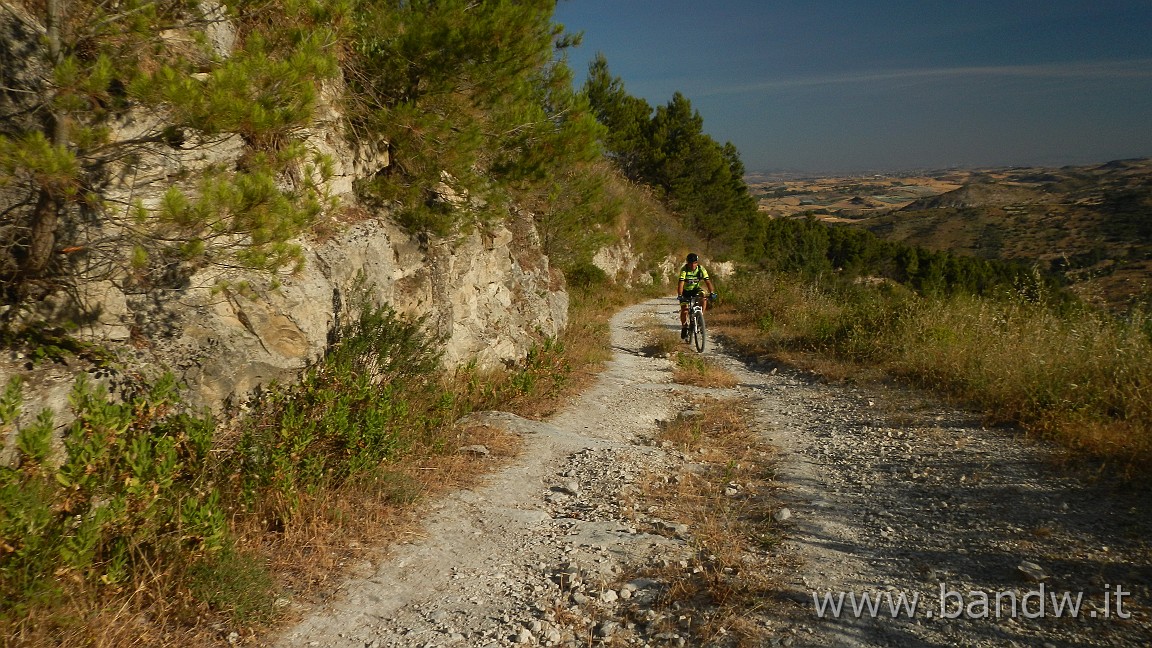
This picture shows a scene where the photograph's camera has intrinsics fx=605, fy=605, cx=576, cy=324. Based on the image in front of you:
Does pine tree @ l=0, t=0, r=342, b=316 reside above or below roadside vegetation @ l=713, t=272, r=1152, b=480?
above

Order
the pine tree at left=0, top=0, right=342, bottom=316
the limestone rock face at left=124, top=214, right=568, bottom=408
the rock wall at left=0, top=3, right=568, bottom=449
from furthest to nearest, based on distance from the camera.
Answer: the limestone rock face at left=124, top=214, right=568, bottom=408 → the rock wall at left=0, top=3, right=568, bottom=449 → the pine tree at left=0, top=0, right=342, bottom=316

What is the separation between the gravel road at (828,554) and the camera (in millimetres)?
2990

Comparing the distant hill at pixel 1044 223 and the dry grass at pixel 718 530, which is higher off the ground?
the distant hill at pixel 1044 223

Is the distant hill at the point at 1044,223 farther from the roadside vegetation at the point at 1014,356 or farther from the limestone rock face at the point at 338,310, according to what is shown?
the limestone rock face at the point at 338,310

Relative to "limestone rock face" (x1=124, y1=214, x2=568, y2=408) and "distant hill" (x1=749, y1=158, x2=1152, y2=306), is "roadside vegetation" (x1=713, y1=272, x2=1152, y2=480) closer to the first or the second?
"limestone rock face" (x1=124, y1=214, x2=568, y2=408)

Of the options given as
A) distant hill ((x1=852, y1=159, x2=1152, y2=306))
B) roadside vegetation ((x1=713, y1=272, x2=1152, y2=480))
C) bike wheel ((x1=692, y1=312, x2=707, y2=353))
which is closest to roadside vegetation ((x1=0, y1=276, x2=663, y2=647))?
roadside vegetation ((x1=713, y1=272, x2=1152, y2=480))

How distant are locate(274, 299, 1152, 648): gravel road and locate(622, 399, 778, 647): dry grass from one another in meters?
0.11

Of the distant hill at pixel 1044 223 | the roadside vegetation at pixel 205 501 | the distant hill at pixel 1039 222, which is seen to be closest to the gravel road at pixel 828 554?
the roadside vegetation at pixel 205 501

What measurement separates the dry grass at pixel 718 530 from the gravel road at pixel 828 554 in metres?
0.11

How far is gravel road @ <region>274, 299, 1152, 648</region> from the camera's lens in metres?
2.99

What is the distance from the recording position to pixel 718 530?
405cm

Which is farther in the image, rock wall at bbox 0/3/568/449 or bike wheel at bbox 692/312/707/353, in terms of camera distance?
bike wheel at bbox 692/312/707/353

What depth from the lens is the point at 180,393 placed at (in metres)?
Answer: 3.84

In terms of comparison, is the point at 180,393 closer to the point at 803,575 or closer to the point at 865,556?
the point at 803,575
